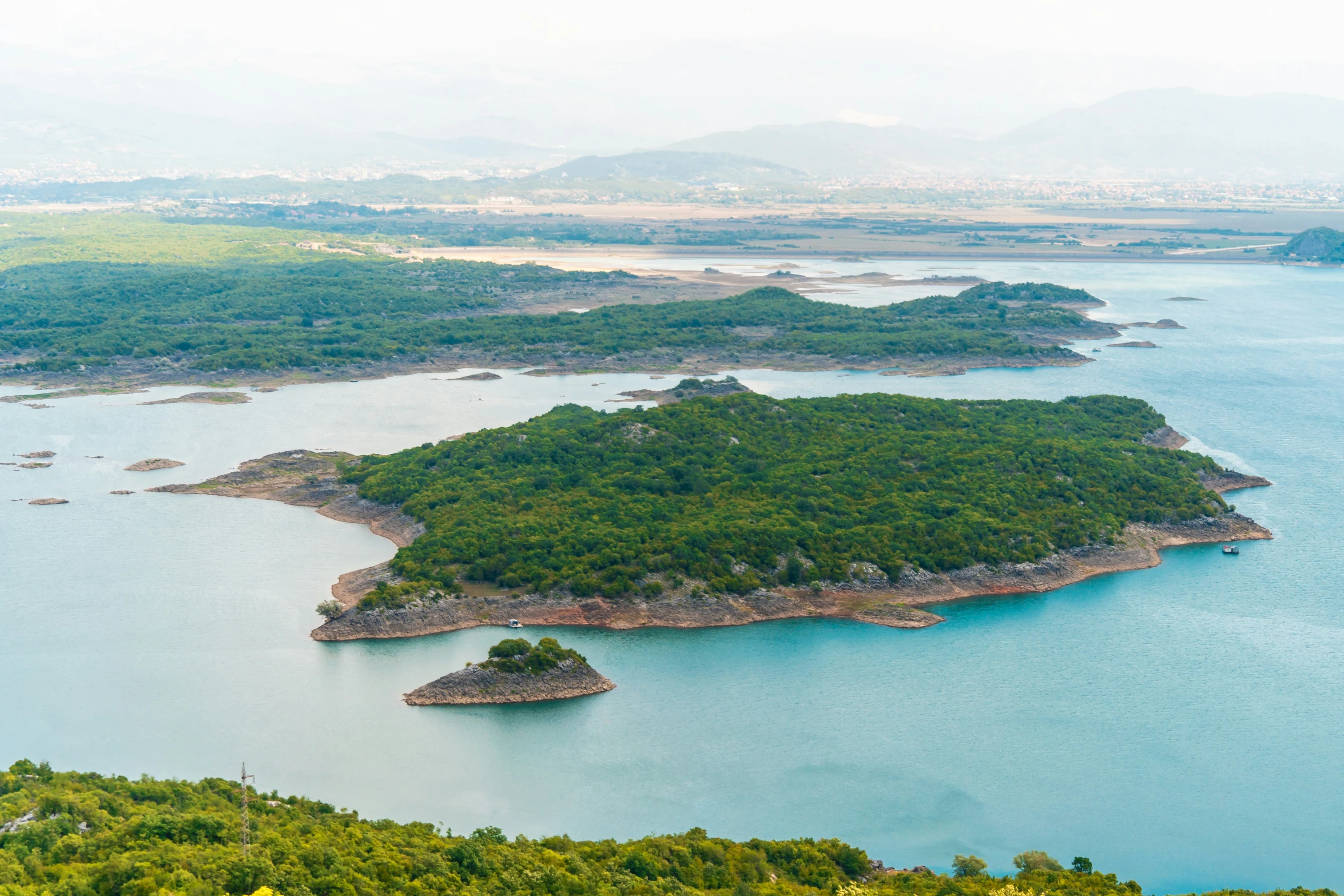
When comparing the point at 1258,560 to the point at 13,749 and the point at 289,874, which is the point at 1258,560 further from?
the point at 13,749

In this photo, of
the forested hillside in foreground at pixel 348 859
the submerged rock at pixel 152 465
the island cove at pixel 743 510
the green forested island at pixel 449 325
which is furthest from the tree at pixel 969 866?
the green forested island at pixel 449 325

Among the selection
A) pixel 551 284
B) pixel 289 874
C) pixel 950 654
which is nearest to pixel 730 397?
pixel 950 654

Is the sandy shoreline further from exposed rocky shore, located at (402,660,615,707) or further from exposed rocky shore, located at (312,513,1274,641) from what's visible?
exposed rocky shore, located at (402,660,615,707)

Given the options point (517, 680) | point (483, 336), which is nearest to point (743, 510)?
point (517, 680)

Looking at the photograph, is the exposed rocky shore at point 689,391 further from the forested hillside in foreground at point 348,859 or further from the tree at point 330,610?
the forested hillside in foreground at point 348,859

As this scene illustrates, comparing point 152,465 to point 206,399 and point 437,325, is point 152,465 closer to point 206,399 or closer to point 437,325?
point 206,399
